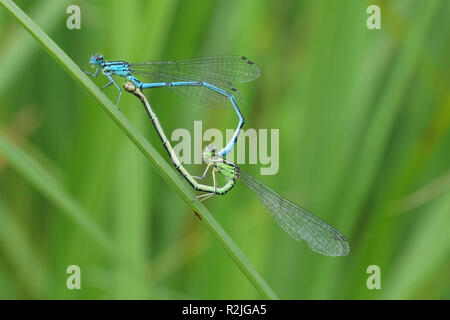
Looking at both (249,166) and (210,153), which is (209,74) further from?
(249,166)

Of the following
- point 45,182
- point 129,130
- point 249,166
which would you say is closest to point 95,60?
point 45,182

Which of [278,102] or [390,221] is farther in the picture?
[278,102]

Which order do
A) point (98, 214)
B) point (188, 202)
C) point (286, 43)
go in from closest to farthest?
1. point (188, 202)
2. point (98, 214)
3. point (286, 43)

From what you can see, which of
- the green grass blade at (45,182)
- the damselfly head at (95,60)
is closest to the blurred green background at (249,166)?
the green grass blade at (45,182)

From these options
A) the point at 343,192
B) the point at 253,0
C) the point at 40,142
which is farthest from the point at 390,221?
the point at 40,142

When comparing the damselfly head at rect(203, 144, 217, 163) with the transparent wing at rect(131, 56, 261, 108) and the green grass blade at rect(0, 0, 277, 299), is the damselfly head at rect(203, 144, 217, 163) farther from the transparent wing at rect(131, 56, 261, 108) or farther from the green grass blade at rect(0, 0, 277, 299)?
the green grass blade at rect(0, 0, 277, 299)

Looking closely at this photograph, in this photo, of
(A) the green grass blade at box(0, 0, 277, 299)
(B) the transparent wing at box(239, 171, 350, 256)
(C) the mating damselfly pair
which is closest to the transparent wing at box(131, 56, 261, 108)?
(C) the mating damselfly pair
